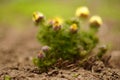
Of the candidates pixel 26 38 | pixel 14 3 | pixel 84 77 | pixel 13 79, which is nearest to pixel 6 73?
pixel 13 79

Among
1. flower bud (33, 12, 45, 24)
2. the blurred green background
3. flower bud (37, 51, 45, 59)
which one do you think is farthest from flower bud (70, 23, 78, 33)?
the blurred green background

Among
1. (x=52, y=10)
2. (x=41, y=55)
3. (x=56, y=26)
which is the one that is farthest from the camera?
Answer: (x=52, y=10)

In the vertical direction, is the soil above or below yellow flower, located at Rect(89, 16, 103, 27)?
below

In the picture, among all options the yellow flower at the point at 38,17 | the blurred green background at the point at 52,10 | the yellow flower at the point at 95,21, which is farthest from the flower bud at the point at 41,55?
the blurred green background at the point at 52,10

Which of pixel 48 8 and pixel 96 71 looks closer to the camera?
pixel 96 71

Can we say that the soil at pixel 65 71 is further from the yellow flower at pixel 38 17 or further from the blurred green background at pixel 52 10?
the blurred green background at pixel 52 10

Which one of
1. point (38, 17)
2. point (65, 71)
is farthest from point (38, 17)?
point (65, 71)

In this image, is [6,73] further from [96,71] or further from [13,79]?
[96,71]

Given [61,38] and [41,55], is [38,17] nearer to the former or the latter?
[61,38]

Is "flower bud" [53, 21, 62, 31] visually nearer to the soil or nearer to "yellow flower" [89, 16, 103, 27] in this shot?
the soil
